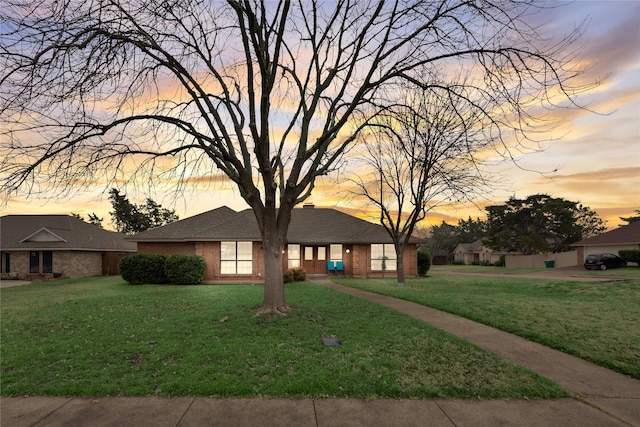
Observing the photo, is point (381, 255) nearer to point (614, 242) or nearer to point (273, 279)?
point (273, 279)

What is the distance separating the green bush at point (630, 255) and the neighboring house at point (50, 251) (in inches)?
1839

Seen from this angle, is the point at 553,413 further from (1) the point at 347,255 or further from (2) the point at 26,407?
(1) the point at 347,255

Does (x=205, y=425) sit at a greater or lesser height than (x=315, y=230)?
lesser

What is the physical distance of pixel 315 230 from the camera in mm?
29594

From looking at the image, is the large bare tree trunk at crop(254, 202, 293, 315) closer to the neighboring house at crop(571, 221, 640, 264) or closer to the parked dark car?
the parked dark car

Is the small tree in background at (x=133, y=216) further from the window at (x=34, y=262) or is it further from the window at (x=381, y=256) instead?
the window at (x=381, y=256)

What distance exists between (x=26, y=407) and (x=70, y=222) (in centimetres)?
3488

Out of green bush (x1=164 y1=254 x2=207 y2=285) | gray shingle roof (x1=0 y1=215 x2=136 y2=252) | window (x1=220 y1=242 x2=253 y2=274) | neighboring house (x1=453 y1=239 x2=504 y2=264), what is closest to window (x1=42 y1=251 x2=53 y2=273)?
gray shingle roof (x1=0 y1=215 x2=136 y2=252)

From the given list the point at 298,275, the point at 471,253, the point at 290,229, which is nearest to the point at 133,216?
the point at 290,229

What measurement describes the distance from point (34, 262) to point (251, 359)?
32817mm

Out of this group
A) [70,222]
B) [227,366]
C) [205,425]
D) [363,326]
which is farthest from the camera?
[70,222]

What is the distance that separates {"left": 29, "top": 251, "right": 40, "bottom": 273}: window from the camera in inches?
1163

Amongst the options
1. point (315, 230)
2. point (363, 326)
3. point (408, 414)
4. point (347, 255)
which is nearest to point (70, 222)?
point (315, 230)

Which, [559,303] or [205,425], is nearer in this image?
[205,425]
